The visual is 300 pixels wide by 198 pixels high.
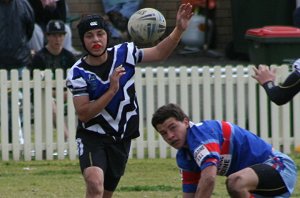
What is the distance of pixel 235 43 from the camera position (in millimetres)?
20781

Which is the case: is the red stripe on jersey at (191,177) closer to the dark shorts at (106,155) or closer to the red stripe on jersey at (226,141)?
the red stripe on jersey at (226,141)

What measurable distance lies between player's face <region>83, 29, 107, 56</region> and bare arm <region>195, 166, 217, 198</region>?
5.01 ft

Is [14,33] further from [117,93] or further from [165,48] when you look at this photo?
[117,93]

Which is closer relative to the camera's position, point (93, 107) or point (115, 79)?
point (115, 79)

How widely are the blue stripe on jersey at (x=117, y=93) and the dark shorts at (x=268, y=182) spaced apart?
1245mm

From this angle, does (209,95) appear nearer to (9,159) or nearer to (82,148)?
(9,159)

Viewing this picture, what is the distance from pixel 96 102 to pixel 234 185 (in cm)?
134

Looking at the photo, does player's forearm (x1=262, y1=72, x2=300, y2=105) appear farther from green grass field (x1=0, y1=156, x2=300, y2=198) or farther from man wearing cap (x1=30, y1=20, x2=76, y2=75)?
man wearing cap (x1=30, y1=20, x2=76, y2=75)

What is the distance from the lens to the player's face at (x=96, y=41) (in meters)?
8.99

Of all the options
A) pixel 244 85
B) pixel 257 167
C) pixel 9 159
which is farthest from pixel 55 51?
pixel 257 167

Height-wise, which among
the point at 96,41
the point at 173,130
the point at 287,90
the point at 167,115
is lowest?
the point at 173,130

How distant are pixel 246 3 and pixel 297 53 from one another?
6.15 meters

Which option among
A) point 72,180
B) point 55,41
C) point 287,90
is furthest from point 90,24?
point 55,41

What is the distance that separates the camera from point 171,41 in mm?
9367
